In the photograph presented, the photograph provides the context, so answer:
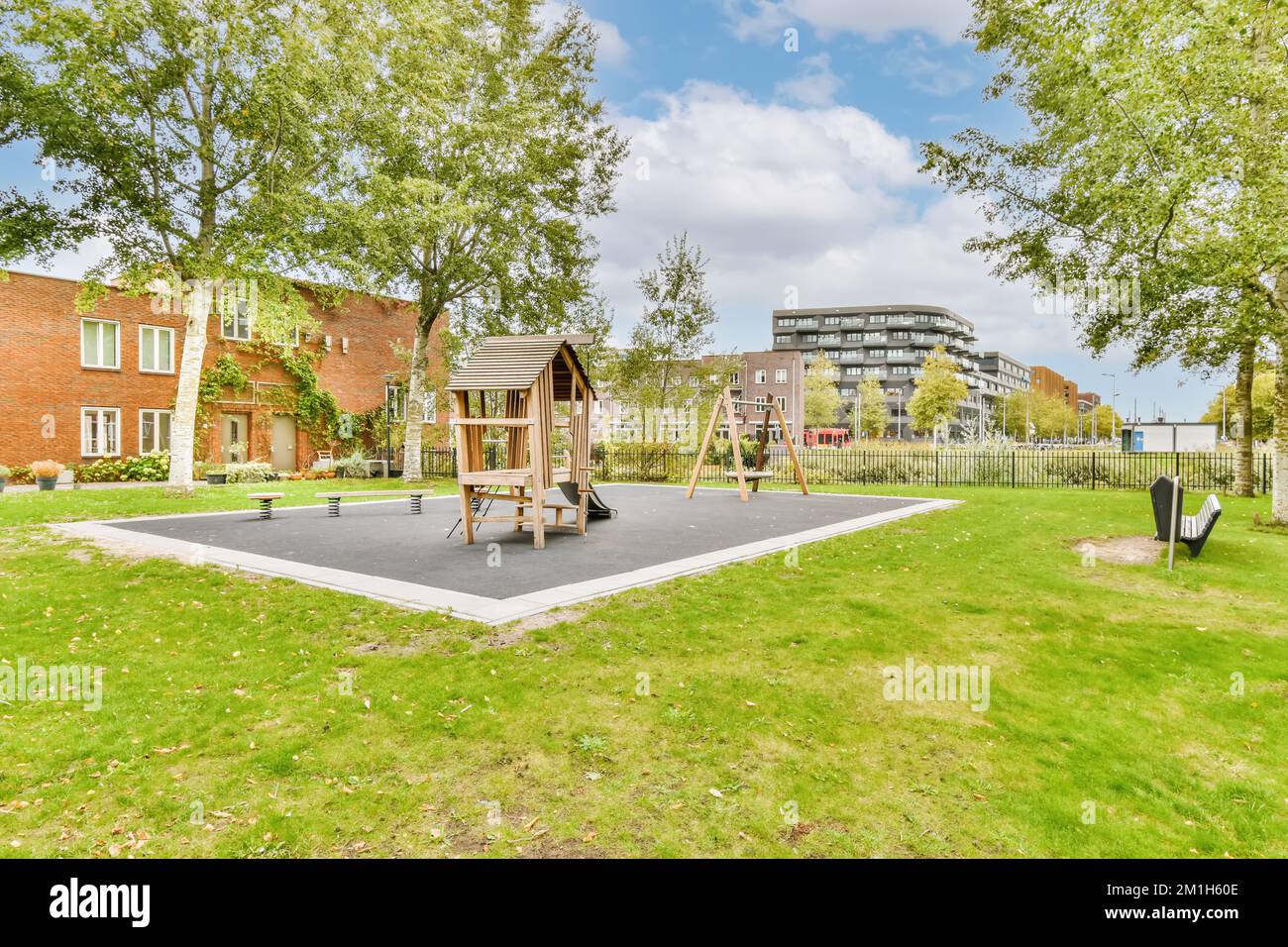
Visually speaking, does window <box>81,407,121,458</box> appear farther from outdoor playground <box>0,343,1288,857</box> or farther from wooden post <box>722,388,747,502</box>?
wooden post <box>722,388,747,502</box>

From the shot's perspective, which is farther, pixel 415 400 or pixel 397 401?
pixel 397 401

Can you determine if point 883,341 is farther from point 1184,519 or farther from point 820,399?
point 1184,519

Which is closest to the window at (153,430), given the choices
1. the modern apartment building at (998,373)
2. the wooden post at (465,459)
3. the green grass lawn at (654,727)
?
the wooden post at (465,459)

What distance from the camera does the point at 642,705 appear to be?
14.9 ft

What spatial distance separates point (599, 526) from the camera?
43.5 ft

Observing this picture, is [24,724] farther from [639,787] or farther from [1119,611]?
[1119,611]

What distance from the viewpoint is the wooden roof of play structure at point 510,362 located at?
10266 mm

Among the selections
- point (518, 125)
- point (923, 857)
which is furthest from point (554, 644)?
point (518, 125)

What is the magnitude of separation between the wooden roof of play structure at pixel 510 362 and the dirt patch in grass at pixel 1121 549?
871 cm

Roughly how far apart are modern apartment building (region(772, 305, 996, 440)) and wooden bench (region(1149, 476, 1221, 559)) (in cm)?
10036

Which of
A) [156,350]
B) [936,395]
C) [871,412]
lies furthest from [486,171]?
[871,412]

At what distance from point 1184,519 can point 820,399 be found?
61521 mm

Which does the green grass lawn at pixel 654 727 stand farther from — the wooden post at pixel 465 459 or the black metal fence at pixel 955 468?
the black metal fence at pixel 955 468

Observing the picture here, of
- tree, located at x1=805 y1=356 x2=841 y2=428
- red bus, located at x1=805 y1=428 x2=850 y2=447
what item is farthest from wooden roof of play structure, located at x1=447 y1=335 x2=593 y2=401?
tree, located at x1=805 y1=356 x2=841 y2=428
